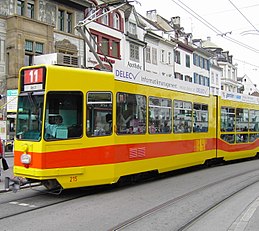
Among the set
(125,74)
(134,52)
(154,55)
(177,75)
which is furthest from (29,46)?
(177,75)

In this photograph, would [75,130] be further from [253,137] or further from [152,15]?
[152,15]

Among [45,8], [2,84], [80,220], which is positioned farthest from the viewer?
[45,8]

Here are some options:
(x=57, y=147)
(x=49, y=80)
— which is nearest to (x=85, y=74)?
(x=49, y=80)

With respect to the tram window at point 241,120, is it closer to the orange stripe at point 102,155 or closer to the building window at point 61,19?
the orange stripe at point 102,155

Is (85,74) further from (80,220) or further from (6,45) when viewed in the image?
(6,45)

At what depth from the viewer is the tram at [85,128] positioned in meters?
8.34

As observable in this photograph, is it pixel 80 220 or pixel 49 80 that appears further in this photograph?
pixel 49 80

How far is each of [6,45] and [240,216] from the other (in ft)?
74.9

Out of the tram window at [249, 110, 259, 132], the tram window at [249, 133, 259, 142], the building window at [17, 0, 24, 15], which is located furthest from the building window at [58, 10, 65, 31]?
the tram window at [249, 133, 259, 142]

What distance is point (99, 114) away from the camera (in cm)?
898

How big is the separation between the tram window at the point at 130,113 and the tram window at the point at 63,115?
3.69ft

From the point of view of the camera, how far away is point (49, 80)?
8.37 metres

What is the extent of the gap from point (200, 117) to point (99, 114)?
569cm

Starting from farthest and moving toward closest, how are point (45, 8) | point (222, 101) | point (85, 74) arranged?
point (45, 8), point (222, 101), point (85, 74)
